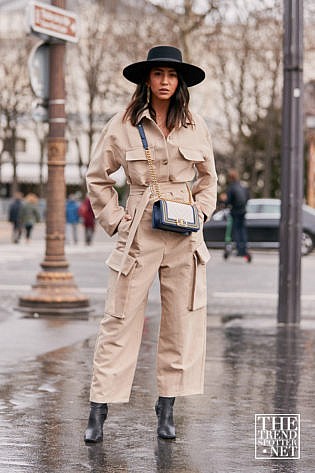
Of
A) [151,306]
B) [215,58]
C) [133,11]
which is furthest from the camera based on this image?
[215,58]

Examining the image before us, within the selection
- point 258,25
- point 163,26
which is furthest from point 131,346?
point 163,26

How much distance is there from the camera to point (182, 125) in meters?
5.97

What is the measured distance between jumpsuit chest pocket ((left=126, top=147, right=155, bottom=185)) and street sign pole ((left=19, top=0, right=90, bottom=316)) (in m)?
6.48

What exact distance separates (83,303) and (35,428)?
6.23 m

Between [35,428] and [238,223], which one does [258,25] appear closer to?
[238,223]

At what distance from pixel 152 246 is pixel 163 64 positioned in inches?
37.0

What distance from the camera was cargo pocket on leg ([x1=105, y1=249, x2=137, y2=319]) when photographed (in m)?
5.86

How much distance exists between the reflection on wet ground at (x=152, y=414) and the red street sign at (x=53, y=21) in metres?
3.73

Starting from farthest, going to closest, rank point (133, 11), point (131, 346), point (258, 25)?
point (133, 11)
point (258, 25)
point (131, 346)

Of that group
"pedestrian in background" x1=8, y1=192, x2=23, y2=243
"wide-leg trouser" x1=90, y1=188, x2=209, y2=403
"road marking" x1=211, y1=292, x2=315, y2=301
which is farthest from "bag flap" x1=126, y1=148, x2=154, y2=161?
"pedestrian in background" x1=8, y1=192, x2=23, y2=243

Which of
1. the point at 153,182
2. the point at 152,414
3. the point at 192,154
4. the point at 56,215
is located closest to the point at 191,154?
the point at 192,154

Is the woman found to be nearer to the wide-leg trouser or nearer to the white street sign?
the wide-leg trouser

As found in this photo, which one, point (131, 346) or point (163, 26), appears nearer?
point (131, 346)

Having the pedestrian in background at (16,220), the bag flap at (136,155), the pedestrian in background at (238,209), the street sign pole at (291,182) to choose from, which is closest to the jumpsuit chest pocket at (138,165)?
the bag flap at (136,155)
